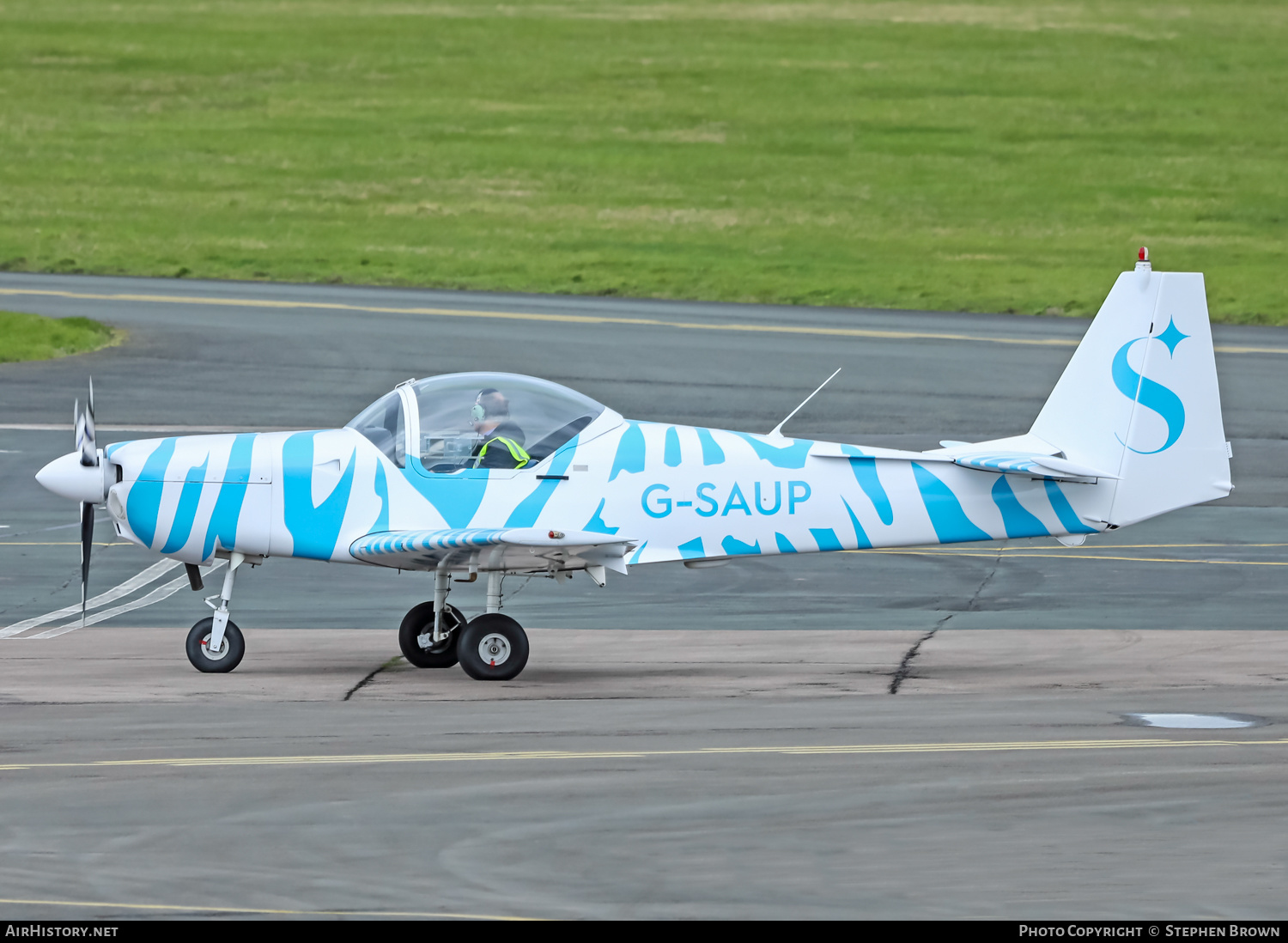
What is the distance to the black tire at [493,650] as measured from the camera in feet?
44.7

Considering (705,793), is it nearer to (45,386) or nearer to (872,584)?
(872,584)

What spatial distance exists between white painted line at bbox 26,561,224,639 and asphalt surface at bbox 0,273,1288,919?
0.44 feet

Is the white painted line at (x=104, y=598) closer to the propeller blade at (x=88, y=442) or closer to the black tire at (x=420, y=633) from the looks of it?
the propeller blade at (x=88, y=442)

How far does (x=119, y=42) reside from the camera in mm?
66250

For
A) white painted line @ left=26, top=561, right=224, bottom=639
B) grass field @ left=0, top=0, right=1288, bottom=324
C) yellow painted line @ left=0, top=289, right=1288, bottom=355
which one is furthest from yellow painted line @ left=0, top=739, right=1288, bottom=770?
grass field @ left=0, top=0, right=1288, bottom=324

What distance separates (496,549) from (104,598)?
19.8 ft

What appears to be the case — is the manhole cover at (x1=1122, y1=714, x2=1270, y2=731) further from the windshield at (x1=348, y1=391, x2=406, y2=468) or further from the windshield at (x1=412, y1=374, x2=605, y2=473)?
the windshield at (x1=348, y1=391, x2=406, y2=468)

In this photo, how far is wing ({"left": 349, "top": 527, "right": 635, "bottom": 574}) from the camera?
13039 millimetres

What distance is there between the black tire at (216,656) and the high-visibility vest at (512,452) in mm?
2267

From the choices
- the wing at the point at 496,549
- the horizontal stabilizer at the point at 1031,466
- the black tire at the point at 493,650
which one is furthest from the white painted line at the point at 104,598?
the horizontal stabilizer at the point at 1031,466

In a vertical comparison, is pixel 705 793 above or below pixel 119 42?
below

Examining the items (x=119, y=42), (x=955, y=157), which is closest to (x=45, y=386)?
(x=955, y=157)

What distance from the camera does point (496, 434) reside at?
45.2 ft

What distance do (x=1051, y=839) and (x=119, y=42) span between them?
207ft
